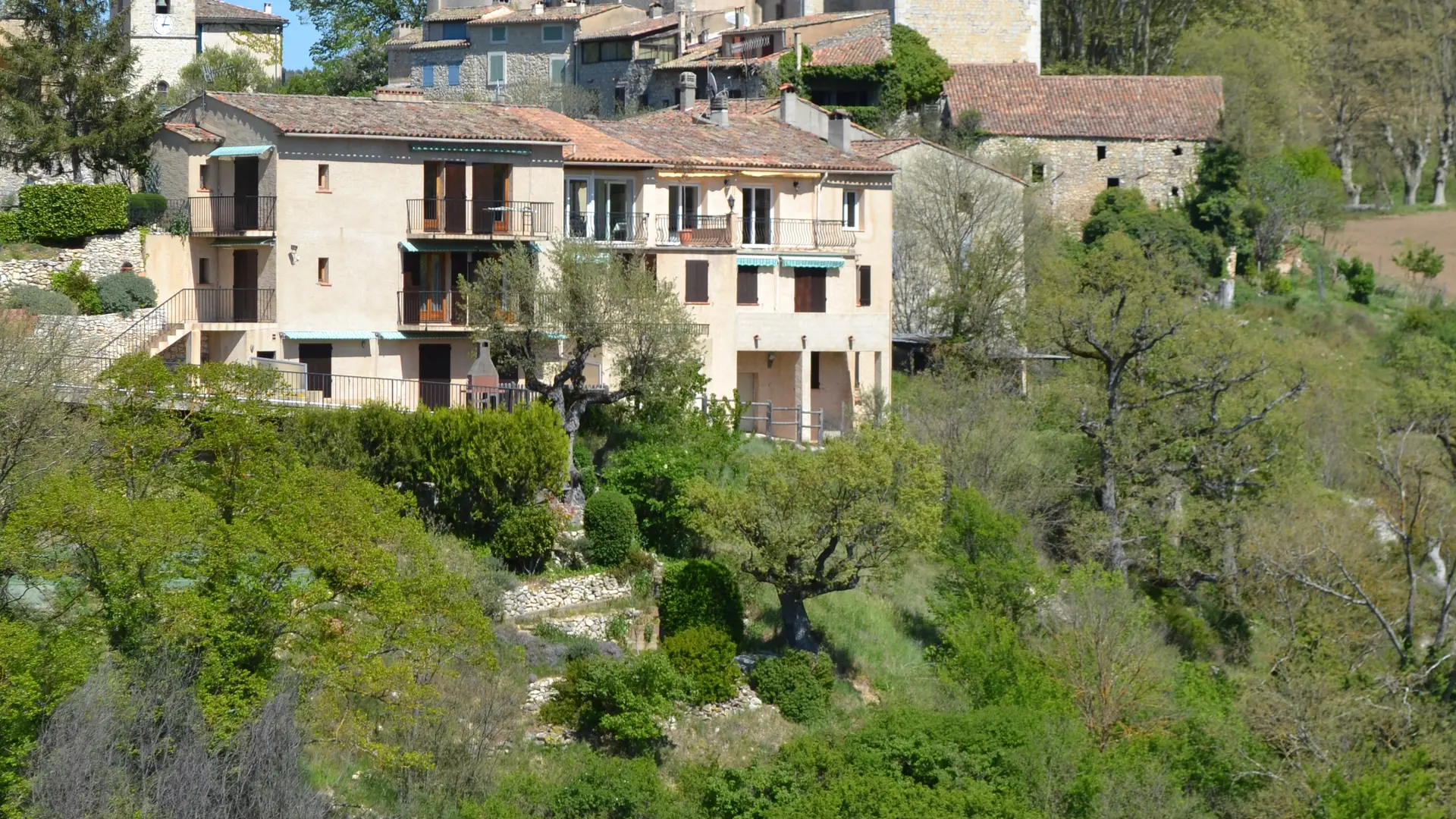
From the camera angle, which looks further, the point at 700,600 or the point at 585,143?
the point at 585,143

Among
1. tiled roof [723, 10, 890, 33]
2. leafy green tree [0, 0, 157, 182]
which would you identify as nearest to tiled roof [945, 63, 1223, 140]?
tiled roof [723, 10, 890, 33]

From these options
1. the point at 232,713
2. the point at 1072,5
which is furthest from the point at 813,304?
the point at 1072,5

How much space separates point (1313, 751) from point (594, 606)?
40.3 ft

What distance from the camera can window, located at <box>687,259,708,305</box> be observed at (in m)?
43.4

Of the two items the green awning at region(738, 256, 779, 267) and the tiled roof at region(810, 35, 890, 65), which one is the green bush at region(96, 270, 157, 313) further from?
the tiled roof at region(810, 35, 890, 65)

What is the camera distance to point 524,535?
33812mm

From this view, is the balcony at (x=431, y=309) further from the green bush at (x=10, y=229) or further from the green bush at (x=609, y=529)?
the green bush at (x=10, y=229)

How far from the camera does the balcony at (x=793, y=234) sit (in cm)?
4538

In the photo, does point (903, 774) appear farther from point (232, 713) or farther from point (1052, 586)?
point (232, 713)

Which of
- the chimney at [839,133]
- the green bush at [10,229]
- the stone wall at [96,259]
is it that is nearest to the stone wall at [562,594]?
the stone wall at [96,259]

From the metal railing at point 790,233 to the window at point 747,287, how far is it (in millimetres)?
707

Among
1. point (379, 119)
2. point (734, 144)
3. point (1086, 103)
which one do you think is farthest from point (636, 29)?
point (379, 119)

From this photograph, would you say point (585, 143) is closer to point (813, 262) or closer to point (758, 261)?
point (758, 261)

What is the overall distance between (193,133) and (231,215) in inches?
97.7
